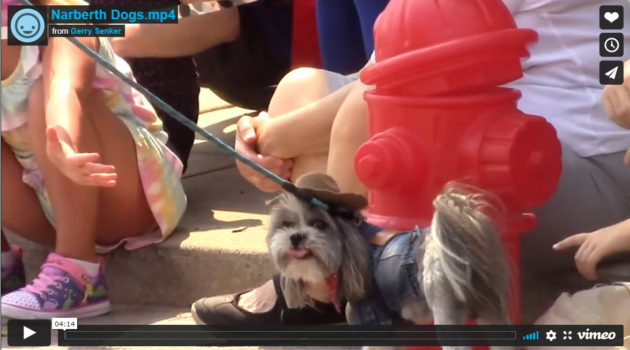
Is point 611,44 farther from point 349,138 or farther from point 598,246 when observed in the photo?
point 349,138

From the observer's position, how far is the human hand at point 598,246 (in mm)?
1835

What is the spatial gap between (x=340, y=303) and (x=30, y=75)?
89 centimetres

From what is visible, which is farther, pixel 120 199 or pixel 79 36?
pixel 120 199

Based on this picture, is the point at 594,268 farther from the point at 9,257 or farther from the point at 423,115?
the point at 9,257

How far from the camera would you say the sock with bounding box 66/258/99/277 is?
2.42 meters

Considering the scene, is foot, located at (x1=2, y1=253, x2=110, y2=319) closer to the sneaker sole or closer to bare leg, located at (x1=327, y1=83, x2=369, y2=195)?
the sneaker sole

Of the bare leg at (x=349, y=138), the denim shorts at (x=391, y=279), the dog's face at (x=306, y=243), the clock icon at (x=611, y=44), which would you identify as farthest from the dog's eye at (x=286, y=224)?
the clock icon at (x=611, y=44)

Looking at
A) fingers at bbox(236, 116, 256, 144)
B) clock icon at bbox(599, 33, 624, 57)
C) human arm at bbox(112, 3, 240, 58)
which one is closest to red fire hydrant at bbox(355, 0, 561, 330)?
clock icon at bbox(599, 33, 624, 57)

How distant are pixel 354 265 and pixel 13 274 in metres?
1.04

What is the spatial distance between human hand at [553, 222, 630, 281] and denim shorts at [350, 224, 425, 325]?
0.28 metres

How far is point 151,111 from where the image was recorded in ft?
8.47

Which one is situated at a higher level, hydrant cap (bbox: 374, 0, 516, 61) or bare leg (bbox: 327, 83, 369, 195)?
hydrant cap (bbox: 374, 0, 516, 61)

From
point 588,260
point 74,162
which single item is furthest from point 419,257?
point 74,162

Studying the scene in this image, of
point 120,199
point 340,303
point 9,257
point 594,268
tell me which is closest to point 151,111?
point 120,199
